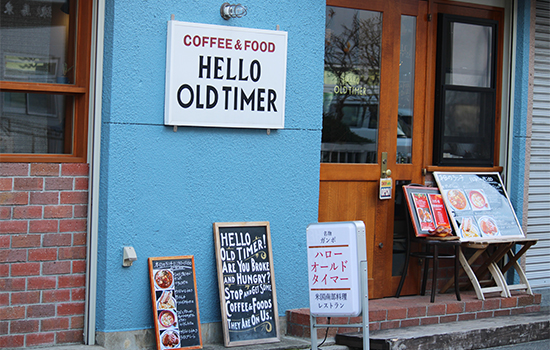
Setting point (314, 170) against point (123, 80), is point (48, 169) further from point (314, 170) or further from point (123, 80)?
point (314, 170)

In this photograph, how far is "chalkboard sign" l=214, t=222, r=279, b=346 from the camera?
521cm

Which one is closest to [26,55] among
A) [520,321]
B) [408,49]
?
[408,49]

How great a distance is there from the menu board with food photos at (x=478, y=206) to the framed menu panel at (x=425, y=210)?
96 mm

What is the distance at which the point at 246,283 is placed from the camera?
531cm

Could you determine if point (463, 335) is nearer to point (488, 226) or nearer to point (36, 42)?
point (488, 226)

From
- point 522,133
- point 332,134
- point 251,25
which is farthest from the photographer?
point 522,133

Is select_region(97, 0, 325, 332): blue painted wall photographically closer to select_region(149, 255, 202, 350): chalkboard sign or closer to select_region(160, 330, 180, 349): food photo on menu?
select_region(149, 255, 202, 350): chalkboard sign

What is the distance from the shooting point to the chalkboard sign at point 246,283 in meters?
5.21

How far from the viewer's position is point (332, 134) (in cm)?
625

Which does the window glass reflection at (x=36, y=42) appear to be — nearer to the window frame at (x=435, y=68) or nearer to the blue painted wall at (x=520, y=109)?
the window frame at (x=435, y=68)

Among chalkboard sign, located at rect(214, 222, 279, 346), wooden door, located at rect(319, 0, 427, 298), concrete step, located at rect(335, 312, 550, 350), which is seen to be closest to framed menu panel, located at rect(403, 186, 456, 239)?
wooden door, located at rect(319, 0, 427, 298)

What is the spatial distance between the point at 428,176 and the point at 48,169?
12.7 feet

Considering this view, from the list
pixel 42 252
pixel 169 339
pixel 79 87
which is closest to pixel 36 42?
pixel 79 87

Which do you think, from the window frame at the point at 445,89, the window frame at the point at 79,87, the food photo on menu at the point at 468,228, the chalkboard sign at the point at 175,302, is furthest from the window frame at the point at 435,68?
the window frame at the point at 79,87
